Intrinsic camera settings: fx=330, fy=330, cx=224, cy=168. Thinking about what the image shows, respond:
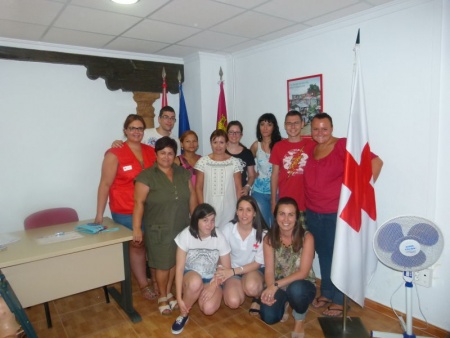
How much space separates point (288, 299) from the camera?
7.97 feet

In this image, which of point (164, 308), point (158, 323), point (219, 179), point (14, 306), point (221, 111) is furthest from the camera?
point (221, 111)

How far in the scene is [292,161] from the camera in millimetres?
2889

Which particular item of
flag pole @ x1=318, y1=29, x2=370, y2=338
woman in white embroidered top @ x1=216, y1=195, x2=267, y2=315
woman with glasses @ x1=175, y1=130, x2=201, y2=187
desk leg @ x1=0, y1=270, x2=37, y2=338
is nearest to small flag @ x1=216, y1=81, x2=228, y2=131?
woman with glasses @ x1=175, y1=130, x2=201, y2=187

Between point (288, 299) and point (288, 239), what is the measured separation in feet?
1.42

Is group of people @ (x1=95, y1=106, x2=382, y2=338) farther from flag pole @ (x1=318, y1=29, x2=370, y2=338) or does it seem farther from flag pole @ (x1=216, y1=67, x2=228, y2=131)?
flag pole @ (x1=216, y1=67, x2=228, y2=131)

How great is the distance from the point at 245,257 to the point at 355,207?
0.97 meters

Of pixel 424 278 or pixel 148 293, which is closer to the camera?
pixel 424 278

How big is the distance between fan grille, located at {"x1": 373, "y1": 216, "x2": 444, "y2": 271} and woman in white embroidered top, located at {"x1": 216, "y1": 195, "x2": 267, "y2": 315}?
0.89 meters

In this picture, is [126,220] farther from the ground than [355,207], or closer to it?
closer to it

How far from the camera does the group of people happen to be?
97.5 inches

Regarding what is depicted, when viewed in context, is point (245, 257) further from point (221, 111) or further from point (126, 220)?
point (221, 111)

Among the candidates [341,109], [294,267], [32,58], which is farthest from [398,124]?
[32,58]

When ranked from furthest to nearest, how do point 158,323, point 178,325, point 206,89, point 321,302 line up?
point 206,89 < point 321,302 < point 158,323 < point 178,325

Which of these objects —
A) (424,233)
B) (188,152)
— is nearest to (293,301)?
(424,233)
